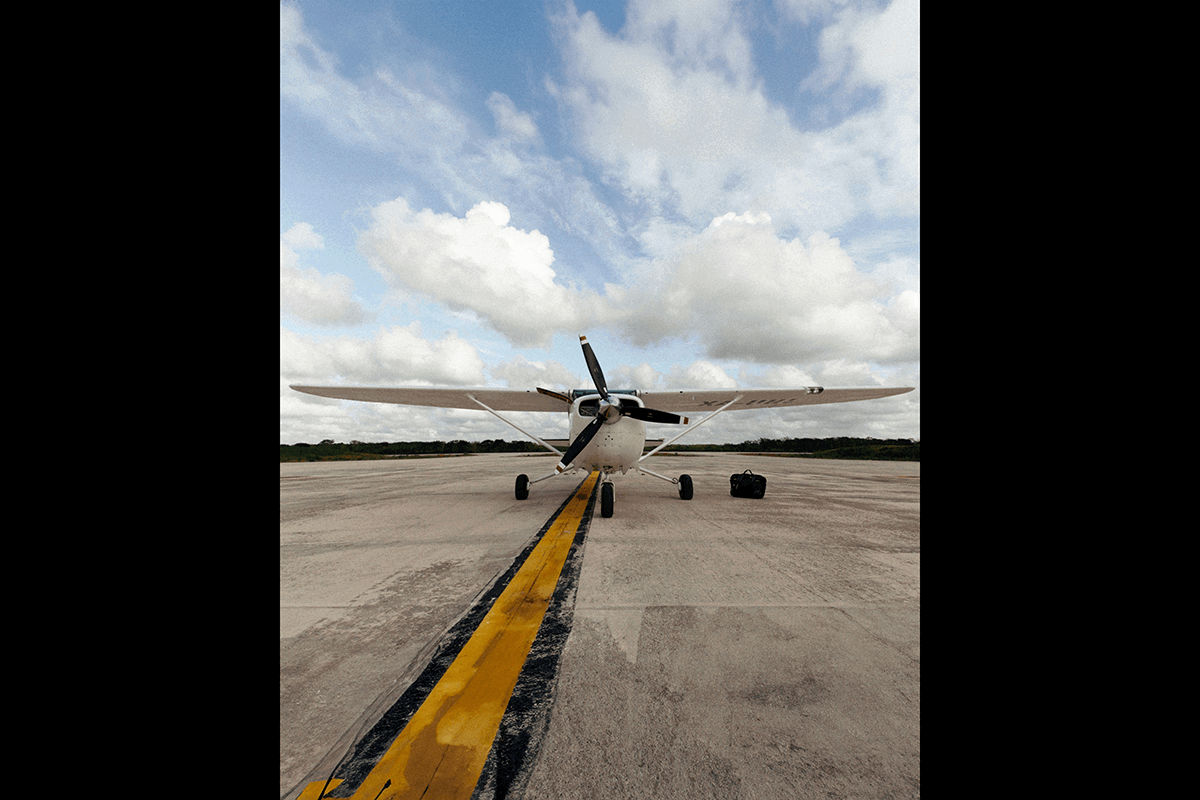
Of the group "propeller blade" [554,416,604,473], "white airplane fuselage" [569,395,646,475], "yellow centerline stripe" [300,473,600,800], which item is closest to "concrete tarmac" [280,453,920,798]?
"yellow centerline stripe" [300,473,600,800]

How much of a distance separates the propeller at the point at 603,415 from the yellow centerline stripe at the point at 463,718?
14.7 feet

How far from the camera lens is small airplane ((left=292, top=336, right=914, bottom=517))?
771cm

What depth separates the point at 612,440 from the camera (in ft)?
25.5

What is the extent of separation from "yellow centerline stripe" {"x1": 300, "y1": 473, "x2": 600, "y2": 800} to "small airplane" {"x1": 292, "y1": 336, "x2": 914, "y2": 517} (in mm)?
3842

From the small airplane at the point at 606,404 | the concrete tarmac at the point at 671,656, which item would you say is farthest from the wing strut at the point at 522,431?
the concrete tarmac at the point at 671,656

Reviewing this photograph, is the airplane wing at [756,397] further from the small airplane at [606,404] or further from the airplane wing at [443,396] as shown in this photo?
the airplane wing at [443,396]

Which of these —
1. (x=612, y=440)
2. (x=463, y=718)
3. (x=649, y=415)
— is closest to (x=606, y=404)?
(x=612, y=440)

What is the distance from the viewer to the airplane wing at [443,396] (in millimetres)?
10750

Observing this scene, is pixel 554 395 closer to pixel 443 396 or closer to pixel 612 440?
pixel 612 440
